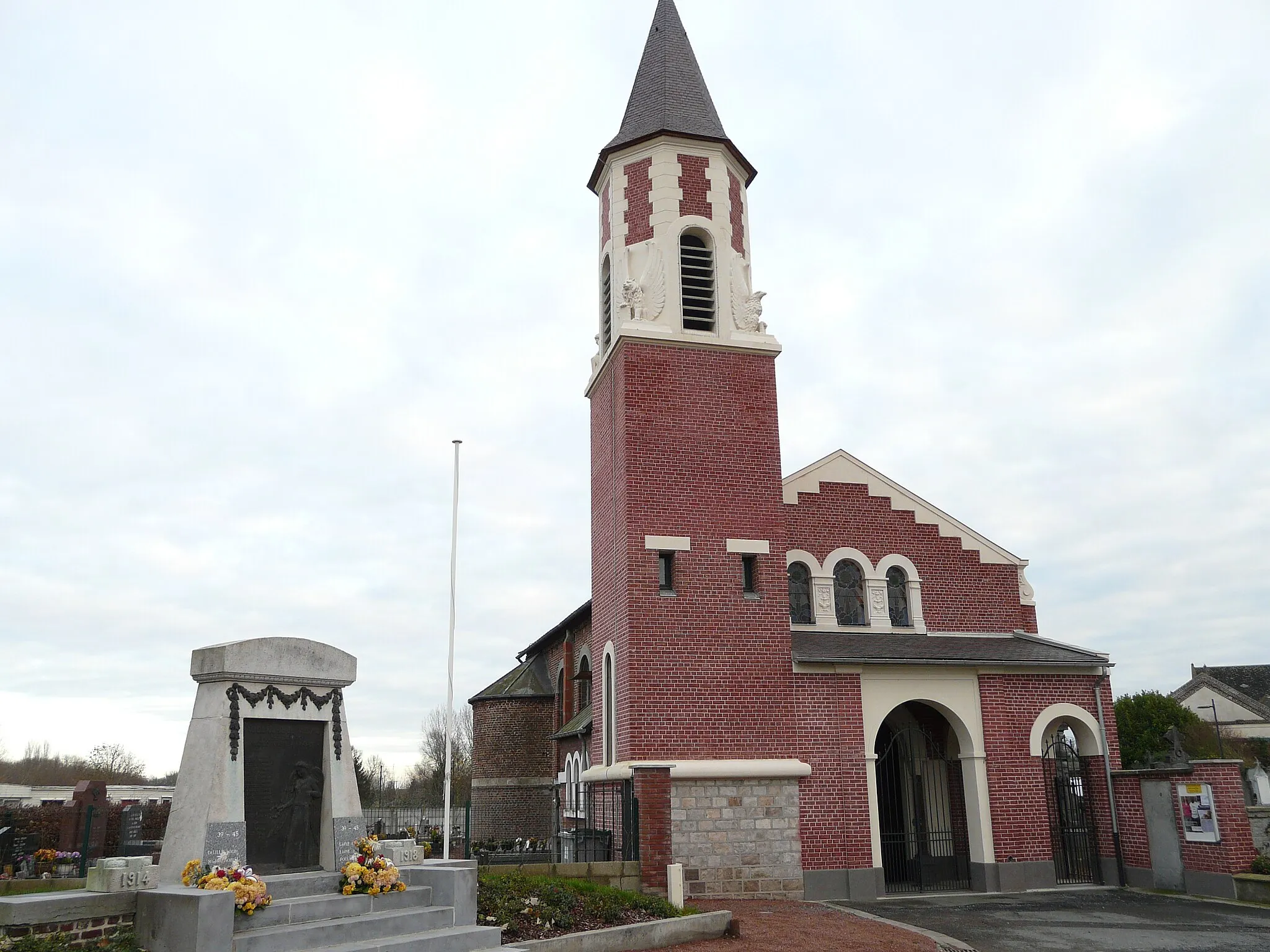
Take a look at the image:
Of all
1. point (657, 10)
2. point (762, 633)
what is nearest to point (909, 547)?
point (762, 633)

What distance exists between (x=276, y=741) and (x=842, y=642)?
11.9m

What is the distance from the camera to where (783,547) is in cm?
1858

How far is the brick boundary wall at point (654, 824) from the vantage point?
47.7ft

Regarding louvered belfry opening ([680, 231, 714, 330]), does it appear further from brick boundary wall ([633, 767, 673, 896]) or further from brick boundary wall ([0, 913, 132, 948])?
brick boundary wall ([0, 913, 132, 948])

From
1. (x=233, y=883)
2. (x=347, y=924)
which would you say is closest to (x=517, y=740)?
(x=347, y=924)

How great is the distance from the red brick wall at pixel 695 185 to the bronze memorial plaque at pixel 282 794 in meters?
13.3

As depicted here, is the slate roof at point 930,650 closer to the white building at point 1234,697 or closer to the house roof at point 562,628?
the house roof at point 562,628

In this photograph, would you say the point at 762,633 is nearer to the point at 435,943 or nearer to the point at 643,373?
the point at 643,373

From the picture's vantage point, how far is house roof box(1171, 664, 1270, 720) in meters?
57.1

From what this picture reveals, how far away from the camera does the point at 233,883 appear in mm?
9320

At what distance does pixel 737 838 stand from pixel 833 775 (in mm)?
2182

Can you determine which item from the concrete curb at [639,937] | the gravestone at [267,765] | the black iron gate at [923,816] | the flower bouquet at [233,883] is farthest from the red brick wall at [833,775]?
the flower bouquet at [233,883]

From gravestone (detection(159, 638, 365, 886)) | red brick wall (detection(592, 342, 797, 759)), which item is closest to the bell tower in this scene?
red brick wall (detection(592, 342, 797, 759))

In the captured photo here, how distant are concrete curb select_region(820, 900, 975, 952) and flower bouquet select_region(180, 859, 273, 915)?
25.8ft
